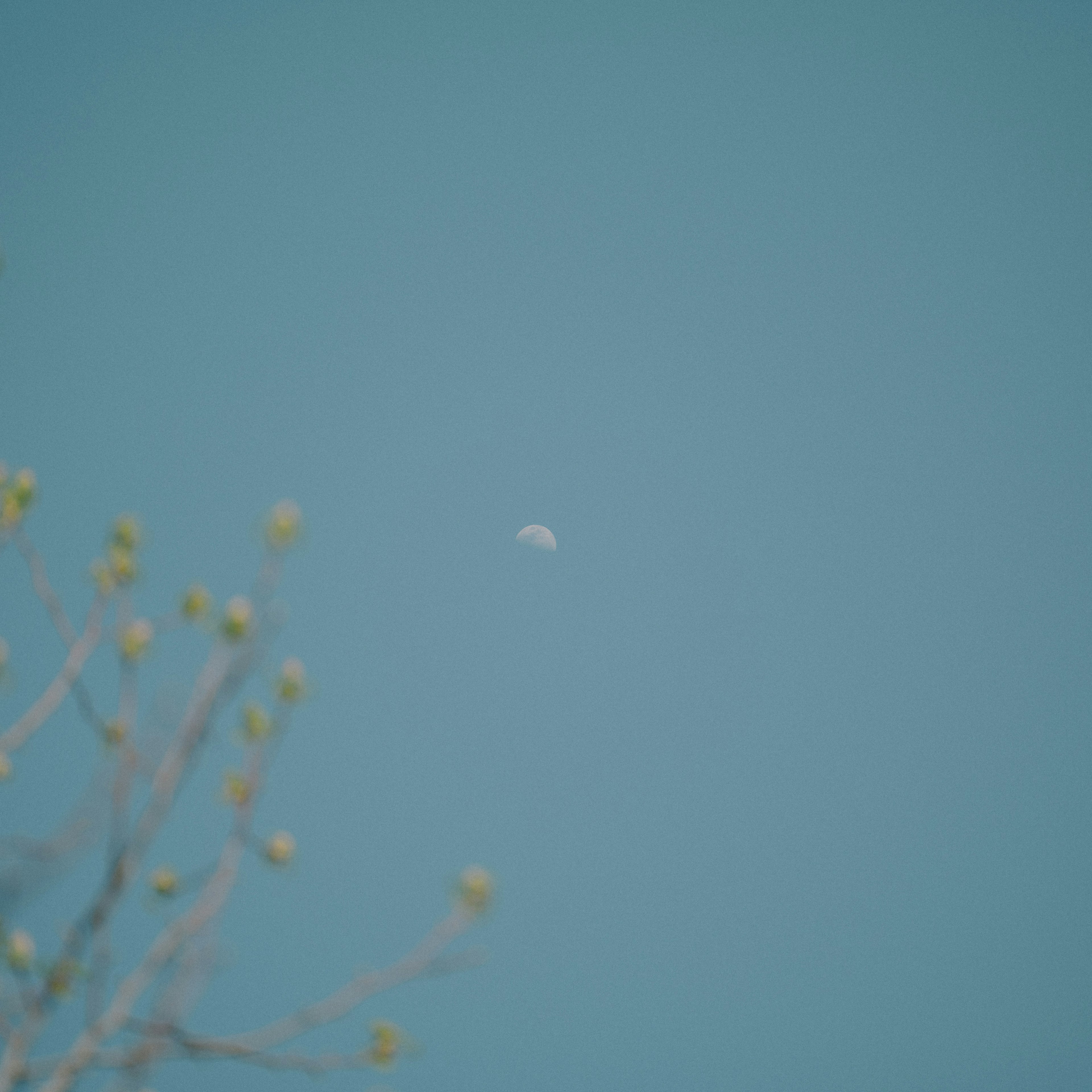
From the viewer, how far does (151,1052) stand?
2.92 meters

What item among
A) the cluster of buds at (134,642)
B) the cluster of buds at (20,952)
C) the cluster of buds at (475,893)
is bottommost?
the cluster of buds at (20,952)

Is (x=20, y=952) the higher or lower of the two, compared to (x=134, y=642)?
lower

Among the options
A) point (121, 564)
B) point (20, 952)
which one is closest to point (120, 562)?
point (121, 564)

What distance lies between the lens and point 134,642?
10.2 ft

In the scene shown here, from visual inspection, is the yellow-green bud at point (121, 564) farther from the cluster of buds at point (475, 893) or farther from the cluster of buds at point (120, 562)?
the cluster of buds at point (475, 893)

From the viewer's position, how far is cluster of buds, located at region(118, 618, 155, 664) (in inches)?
122

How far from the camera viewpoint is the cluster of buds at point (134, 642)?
10.1ft

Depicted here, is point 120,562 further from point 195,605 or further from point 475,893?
point 475,893

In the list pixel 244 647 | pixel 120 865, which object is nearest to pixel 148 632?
pixel 244 647

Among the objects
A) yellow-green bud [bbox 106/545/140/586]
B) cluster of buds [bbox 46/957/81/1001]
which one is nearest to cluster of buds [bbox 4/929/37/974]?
cluster of buds [bbox 46/957/81/1001]

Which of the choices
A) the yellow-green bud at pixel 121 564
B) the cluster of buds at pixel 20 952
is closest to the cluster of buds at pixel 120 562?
the yellow-green bud at pixel 121 564

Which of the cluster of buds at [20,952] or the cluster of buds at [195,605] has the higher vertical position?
the cluster of buds at [195,605]

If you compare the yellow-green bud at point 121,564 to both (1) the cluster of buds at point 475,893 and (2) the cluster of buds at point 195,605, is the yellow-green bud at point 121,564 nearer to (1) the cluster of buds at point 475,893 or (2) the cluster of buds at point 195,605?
(2) the cluster of buds at point 195,605

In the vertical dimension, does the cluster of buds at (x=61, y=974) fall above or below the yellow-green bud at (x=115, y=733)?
below
